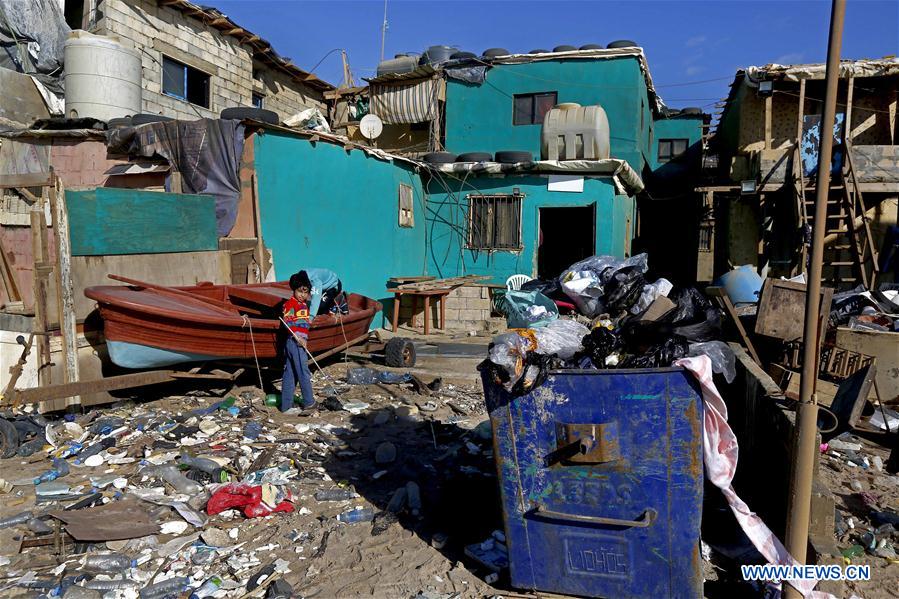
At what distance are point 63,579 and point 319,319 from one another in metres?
4.24

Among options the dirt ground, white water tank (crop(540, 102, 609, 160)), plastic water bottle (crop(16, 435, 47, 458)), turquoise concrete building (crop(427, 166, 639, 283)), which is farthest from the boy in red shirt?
white water tank (crop(540, 102, 609, 160))

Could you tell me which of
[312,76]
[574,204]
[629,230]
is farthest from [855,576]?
[312,76]

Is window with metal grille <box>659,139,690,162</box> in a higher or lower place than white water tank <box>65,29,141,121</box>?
higher

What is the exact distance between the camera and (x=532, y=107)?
15.9m

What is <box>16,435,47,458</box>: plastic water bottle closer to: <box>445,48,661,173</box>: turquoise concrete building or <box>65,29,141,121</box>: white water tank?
<box>65,29,141,121</box>: white water tank

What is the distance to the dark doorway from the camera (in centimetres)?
1691

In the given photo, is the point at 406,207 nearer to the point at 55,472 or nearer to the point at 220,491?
the point at 55,472

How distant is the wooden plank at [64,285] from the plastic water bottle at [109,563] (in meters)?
3.11

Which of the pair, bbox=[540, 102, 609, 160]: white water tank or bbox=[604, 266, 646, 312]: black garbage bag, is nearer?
bbox=[604, 266, 646, 312]: black garbage bag

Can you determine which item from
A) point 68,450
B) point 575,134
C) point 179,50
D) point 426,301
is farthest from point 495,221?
point 68,450

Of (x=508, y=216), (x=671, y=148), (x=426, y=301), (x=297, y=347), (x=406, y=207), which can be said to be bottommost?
(x=297, y=347)

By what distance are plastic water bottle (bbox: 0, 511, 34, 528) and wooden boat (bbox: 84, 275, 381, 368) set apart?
2252 mm

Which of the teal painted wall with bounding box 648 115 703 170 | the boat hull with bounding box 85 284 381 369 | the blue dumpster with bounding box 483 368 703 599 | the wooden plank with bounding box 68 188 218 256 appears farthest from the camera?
the teal painted wall with bounding box 648 115 703 170

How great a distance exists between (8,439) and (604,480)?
16.7 ft
